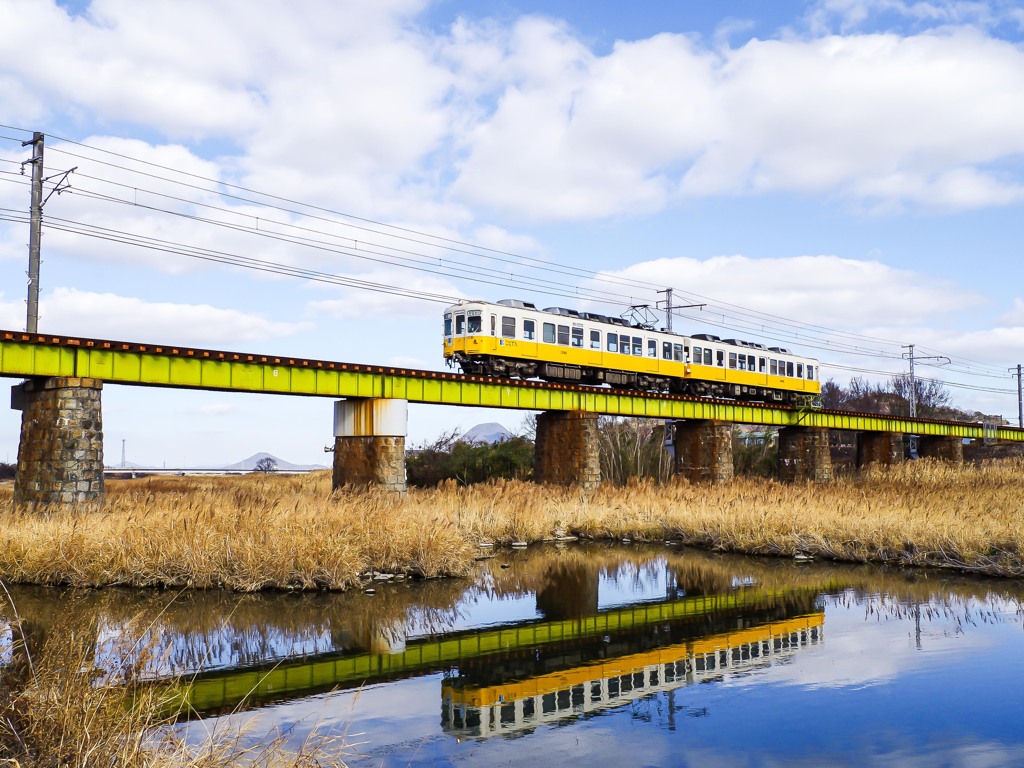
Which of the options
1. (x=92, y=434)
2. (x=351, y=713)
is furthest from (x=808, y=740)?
(x=92, y=434)

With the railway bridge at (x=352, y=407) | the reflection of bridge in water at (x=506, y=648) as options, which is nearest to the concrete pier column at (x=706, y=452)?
the railway bridge at (x=352, y=407)

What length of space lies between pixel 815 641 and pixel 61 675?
9.64 m

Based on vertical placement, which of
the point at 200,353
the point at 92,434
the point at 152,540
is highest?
the point at 200,353

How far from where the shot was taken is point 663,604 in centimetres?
1518

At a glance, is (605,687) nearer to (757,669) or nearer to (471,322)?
(757,669)

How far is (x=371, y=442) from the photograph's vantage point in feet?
96.1

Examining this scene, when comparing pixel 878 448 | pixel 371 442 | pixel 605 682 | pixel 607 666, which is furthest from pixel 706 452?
pixel 605 682

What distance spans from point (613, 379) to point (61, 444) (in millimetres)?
24081

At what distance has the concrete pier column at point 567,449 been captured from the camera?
35.2m

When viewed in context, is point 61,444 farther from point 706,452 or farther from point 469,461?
point 706,452

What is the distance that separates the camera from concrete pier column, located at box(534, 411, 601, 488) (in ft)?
115

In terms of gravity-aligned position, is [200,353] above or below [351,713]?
above

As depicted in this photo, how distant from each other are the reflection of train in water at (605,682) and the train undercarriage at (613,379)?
72.8ft

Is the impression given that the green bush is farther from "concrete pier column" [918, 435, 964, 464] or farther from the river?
"concrete pier column" [918, 435, 964, 464]
